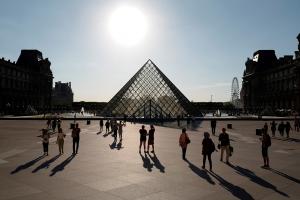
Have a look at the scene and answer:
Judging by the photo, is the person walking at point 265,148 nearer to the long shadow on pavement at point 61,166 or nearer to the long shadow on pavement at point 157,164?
the long shadow on pavement at point 157,164

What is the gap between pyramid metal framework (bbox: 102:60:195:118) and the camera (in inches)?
1930

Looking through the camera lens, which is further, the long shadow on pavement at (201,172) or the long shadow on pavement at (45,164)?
the long shadow on pavement at (45,164)

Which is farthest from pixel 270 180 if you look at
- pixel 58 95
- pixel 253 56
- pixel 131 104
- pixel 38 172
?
pixel 58 95

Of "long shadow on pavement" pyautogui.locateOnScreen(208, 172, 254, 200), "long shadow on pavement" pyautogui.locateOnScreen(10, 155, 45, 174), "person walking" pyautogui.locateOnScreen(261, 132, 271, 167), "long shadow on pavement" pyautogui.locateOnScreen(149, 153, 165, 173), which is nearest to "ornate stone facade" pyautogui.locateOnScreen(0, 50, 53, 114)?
"long shadow on pavement" pyautogui.locateOnScreen(10, 155, 45, 174)

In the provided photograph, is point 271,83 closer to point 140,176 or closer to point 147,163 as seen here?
point 147,163

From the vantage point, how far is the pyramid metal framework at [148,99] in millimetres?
49031

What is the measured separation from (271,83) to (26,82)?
65.4 m

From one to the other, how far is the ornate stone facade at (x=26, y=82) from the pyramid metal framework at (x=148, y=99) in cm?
2941

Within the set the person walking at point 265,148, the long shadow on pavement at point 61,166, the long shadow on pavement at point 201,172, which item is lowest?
the long shadow on pavement at point 201,172

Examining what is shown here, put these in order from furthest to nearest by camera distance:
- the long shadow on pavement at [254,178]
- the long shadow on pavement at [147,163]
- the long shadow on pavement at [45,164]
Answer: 1. the long shadow on pavement at [147,163]
2. the long shadow on pavement at [45,164]
3. the long shadow on pavement at [254,178]

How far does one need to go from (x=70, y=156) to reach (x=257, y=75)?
101 m

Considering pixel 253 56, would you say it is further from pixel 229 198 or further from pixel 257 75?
pixel 229 198

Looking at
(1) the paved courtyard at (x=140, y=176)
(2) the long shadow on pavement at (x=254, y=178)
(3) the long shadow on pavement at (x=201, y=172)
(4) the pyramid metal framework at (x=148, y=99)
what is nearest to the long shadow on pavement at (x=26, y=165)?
(1) the paved courtyard at (x=140, y=176)

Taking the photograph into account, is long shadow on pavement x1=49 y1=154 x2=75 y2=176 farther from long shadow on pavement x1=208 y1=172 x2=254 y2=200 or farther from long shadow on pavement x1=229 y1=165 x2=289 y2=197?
long shadow on pavement x1=229 y1=165 x2=289 y2=197
